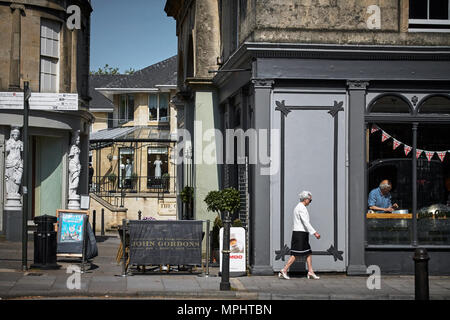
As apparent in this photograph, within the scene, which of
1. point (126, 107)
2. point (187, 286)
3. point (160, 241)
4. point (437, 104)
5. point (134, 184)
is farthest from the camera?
point (126, 107)

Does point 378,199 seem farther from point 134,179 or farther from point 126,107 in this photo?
point 126,107

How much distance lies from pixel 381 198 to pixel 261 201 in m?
2.59

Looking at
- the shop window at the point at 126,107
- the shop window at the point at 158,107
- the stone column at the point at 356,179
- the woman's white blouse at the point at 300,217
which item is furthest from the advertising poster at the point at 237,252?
the shop window at the point at 126,107

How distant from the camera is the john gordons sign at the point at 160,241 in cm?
1540

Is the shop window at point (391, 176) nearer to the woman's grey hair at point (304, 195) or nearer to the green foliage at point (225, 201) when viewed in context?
the woman's grey hair at point (304, 195)

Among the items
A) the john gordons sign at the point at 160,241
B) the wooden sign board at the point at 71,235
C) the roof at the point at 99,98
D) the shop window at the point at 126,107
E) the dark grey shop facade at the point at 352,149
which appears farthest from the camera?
the roof at the point at 99,98

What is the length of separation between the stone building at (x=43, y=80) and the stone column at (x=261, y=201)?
8954 millimetres

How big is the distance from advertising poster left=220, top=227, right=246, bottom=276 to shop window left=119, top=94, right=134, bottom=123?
40.7 m

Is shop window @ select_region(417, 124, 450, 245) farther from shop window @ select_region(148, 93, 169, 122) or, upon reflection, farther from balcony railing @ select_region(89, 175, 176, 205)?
shop window @ select_region(148, 93, 169, 122)

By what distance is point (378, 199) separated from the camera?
53.8 feet

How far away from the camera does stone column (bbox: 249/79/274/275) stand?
1588 cm

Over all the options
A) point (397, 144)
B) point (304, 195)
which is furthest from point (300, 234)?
point (397, 144)

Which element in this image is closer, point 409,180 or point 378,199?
point 378,199
